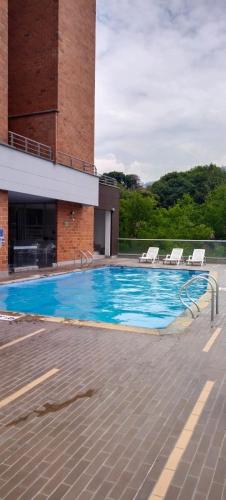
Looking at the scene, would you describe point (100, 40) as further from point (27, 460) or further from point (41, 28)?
point (27, 460)

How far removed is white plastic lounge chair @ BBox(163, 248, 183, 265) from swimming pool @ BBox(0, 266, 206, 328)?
2917 mm

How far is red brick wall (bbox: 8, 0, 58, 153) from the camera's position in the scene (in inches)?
730

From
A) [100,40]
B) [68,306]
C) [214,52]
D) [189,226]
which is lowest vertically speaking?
[68,306]

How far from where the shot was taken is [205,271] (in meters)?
18.5

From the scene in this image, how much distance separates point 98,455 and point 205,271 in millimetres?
16023

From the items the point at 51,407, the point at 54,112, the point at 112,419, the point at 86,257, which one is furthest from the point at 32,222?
the point at 112,419

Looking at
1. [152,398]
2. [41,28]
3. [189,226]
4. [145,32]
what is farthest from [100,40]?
[152,398]

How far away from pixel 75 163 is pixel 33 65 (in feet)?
16.4

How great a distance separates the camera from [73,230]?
2088 centimetres

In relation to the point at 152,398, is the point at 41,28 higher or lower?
higher

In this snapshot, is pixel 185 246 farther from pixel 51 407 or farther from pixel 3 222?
pixel 51 407

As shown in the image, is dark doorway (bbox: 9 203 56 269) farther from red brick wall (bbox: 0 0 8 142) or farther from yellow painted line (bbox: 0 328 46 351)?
yellow painted line (bbox: 0 328 46 351)

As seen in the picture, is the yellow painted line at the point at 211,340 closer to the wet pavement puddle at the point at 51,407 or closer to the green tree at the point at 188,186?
the wet pavement puddle at the point at 51,407

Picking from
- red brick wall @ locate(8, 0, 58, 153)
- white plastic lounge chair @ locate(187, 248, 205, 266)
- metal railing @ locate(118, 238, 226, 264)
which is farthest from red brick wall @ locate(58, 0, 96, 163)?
white plastic lounge chair @ locate(187, 248, 205, 266)
